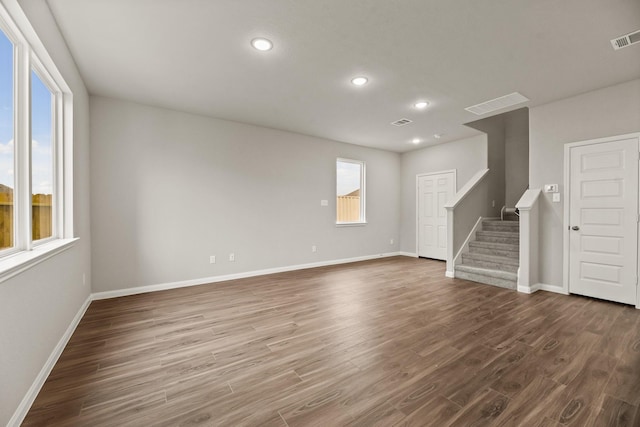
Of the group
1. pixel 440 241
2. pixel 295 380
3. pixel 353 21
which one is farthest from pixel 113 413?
pixel 440 241

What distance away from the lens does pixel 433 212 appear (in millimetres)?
6609

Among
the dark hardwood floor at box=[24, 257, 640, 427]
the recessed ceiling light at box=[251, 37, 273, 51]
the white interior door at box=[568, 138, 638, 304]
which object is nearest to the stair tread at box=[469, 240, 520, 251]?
Answer: the white interior door at box=[568, 138, 638, 304]

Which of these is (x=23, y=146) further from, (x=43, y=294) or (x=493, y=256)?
(x=493, y=256)

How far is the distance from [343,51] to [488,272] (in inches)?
158

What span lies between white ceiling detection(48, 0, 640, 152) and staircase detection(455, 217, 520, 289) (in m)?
2.38

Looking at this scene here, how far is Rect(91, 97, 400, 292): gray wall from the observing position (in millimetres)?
3842

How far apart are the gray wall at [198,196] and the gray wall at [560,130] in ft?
11.7

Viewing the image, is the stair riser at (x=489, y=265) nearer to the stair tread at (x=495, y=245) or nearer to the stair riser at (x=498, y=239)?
the stair tread at (x=495, y=245)

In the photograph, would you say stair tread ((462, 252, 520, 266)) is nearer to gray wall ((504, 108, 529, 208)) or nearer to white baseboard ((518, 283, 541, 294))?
white baseboard ((518, 283, 541, 294))

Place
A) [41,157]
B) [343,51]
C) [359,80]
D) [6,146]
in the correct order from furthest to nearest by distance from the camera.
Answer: [359,80]
[343,51]
[41,157]
[6,146]

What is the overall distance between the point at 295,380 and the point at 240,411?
0.42 m

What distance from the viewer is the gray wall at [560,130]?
11.2 ft

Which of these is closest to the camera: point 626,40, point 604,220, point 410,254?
point 626,40

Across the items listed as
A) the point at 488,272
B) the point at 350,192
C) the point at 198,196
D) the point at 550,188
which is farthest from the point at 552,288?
the point at 198,196
